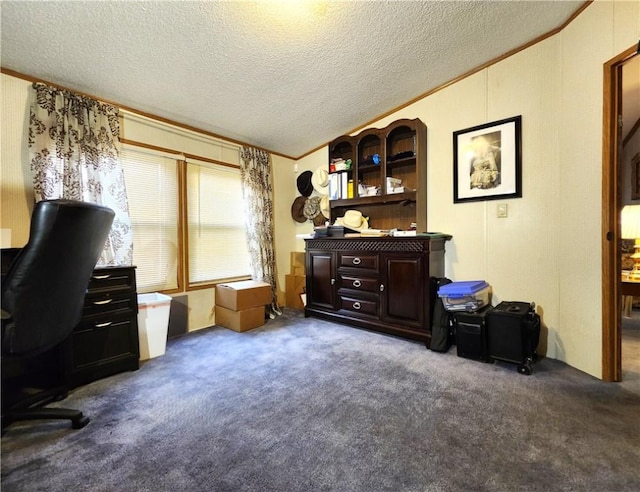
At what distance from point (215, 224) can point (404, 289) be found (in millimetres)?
2227

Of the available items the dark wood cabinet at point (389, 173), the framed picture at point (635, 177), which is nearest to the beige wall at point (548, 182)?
the dark wood cabinet at point (389, 173)

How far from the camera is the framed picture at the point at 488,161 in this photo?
2453 millimetres

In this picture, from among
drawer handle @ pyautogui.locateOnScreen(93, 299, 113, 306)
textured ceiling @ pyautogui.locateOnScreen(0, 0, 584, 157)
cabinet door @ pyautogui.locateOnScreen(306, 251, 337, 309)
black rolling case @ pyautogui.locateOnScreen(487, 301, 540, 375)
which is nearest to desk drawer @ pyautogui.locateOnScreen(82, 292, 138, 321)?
drawer handle @ pyautogui.locateOnScreen(93, 299, 113, 306)

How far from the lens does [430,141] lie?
2980 mm

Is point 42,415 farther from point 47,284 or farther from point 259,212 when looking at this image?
point 259,212

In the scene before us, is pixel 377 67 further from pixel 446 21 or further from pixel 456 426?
pixel 456 426

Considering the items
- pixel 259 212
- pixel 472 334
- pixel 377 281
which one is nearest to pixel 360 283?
pixel 377 281

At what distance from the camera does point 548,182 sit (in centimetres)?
230

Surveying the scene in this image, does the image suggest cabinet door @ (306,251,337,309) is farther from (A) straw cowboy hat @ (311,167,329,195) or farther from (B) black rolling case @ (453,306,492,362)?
(B) black rolling case @ (453,306,492,362)

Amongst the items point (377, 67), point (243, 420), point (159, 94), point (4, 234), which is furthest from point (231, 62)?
point (243, 420)

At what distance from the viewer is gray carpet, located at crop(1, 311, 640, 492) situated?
1122 mm

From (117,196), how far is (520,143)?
11.5 feet

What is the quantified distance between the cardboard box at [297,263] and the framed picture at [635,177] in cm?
436

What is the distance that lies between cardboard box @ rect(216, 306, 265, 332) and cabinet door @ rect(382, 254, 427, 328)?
1353 millimetres
